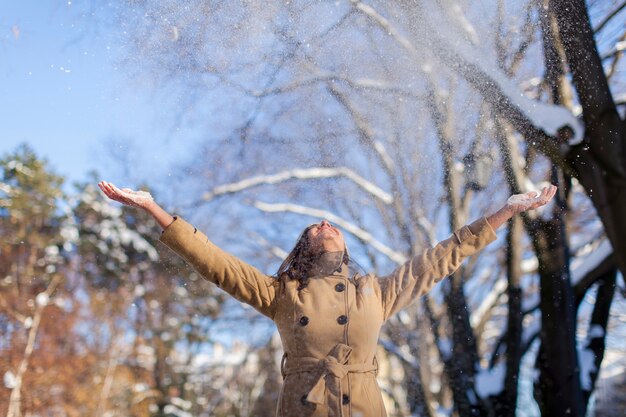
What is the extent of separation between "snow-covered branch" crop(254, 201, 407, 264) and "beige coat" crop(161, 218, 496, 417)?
5.00 meters

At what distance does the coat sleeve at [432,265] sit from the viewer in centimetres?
248

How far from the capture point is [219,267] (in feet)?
7.69

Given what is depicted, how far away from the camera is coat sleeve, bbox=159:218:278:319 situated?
→ 229 centimetres

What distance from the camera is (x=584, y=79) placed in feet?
13.7

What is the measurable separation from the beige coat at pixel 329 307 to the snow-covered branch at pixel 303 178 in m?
4.10

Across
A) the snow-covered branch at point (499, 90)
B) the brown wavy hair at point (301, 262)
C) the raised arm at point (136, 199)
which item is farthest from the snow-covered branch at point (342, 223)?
the raised arm at point (136, 199)

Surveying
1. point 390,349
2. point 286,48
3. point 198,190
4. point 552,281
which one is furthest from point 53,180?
point 552,281

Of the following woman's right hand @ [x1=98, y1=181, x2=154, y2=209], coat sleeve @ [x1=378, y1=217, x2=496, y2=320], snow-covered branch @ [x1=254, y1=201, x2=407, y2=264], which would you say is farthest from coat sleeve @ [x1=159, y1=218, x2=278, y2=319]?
snow-covered branch @ [x1=254, y1=201, x2=407, y2=264]

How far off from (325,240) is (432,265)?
0.41m

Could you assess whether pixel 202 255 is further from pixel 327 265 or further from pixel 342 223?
pixel 342 223

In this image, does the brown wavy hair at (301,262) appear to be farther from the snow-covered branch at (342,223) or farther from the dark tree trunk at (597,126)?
the snow-covered branch at (342,223)

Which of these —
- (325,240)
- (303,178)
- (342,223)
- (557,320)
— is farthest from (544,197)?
(342,223)

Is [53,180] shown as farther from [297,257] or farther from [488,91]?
[297,257]

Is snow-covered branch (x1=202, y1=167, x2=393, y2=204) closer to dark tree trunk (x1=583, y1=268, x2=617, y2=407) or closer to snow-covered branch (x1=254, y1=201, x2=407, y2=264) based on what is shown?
snow-covered branch (x1=254, y1=201, x2=407, y2=264)
